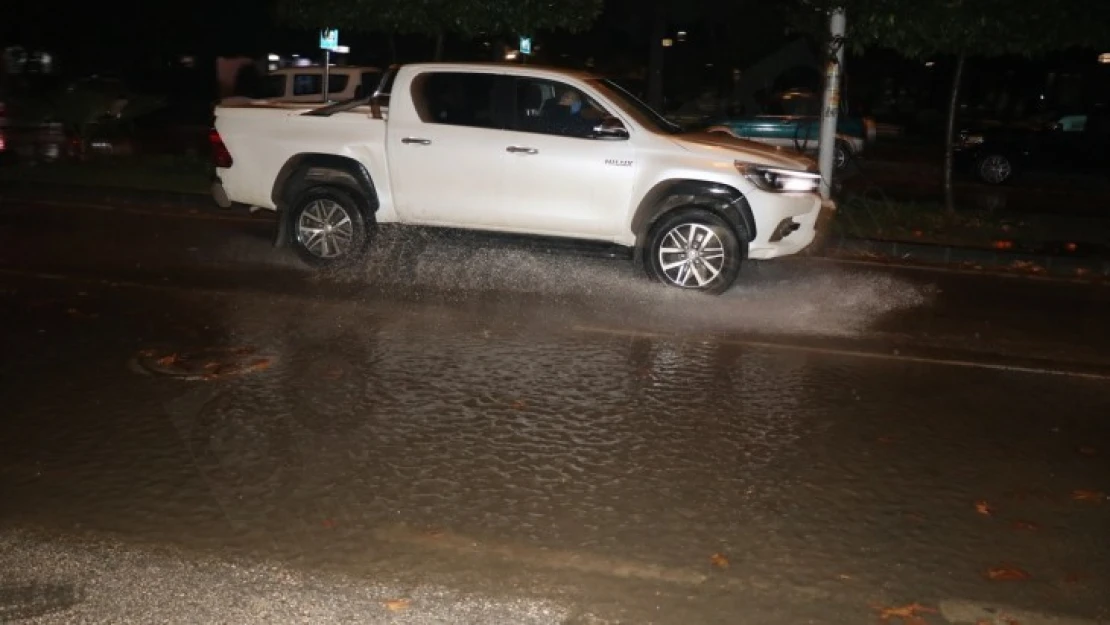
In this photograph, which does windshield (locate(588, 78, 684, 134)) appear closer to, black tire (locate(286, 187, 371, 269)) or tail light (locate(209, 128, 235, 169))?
black tire (locate(286, 187, 371, 269))

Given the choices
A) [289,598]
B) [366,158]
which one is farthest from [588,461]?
[366,158]

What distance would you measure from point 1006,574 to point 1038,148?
2101cm

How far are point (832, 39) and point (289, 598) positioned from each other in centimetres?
1071

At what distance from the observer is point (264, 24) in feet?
148

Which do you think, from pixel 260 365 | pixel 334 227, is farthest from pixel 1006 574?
pixel 334 227

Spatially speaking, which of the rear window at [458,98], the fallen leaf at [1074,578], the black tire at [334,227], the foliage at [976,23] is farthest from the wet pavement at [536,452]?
the foliage at [976,23]

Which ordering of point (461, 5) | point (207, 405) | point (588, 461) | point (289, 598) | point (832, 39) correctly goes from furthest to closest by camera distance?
1. point (461, 5)
2. point (832, 39)
3. point (207, 405)
4. point (588, 461)
5. point (289, 598)

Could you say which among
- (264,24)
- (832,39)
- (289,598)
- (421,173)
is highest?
(264,24)

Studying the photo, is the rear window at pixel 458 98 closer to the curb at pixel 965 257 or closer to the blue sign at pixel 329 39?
the curb at pixel 965 257

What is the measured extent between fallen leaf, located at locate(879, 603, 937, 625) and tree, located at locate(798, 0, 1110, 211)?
32.8ft

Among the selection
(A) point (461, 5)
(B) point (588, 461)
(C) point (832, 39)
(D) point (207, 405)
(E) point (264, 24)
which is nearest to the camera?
(B) point (588, 461)

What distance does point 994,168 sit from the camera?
23078mm

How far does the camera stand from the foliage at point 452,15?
15.4 meters

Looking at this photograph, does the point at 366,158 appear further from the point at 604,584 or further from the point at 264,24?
the point at 264,24
